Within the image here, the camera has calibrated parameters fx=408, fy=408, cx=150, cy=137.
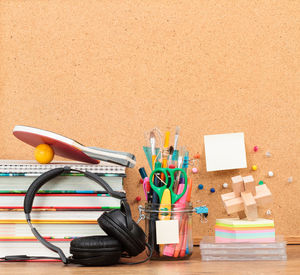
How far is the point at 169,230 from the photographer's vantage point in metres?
0.72

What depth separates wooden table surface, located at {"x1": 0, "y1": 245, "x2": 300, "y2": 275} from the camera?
2.07 feet

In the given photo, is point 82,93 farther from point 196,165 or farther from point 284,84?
point 284,84

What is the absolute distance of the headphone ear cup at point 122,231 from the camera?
666 millimetres

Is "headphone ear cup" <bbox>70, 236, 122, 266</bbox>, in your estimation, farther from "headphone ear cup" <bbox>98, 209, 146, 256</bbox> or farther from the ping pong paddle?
the ping pong paddle

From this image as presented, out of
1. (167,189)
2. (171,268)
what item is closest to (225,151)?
(167,189)

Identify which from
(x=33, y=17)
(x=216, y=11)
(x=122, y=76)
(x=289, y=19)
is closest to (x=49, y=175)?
(x=122, y=76)

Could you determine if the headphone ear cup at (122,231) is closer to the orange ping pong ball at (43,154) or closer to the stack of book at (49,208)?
the stack of book at (49,208)

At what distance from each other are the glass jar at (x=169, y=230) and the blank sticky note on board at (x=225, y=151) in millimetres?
182

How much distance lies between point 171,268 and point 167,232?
73 millimetres

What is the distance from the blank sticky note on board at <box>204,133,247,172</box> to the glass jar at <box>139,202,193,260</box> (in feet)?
0.60

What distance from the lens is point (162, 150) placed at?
78 cm

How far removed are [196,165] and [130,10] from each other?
1.30 feet

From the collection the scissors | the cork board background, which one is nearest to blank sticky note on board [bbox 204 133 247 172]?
the cork board background

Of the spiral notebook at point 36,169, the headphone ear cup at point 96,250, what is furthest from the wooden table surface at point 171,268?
the spiral notebook at point 36,169
